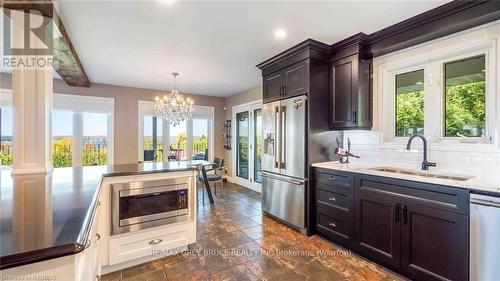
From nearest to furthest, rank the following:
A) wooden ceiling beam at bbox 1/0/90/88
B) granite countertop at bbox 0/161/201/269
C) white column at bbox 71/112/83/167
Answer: granite countertop at bbox 0/161/201/269 < wooden ceiling beam at bbox 1/0/90/88 < white column at bbox 71/112/83/167

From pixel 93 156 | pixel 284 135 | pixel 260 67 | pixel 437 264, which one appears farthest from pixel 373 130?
pixel 93 156

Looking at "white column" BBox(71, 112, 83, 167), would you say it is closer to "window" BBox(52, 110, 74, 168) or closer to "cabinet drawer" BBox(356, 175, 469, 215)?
"window" BBox(52, 110, 74, 168)

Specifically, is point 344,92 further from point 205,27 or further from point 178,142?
point 178,142

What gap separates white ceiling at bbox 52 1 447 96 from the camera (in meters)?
2.13

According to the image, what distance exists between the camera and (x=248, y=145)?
19.2ft

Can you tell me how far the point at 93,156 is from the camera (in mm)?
5211

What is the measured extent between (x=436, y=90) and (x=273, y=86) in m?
2.02

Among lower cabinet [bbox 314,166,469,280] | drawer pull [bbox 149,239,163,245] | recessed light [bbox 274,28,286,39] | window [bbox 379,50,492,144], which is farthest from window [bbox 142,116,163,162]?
window [bbox 379,50,492,144]

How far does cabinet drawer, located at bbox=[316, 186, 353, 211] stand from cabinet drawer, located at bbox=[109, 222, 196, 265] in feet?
5.25

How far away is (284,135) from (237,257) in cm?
168

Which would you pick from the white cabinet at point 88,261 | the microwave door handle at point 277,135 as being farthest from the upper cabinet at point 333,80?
the white cabinet at point 88,261

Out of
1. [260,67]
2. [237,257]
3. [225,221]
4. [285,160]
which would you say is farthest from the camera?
[260,67]

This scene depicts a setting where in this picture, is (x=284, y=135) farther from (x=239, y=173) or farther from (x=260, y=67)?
(x=239, y=173)

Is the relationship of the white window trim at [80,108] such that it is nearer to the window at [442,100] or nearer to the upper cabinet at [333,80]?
the upper cabinet at [333,80]
